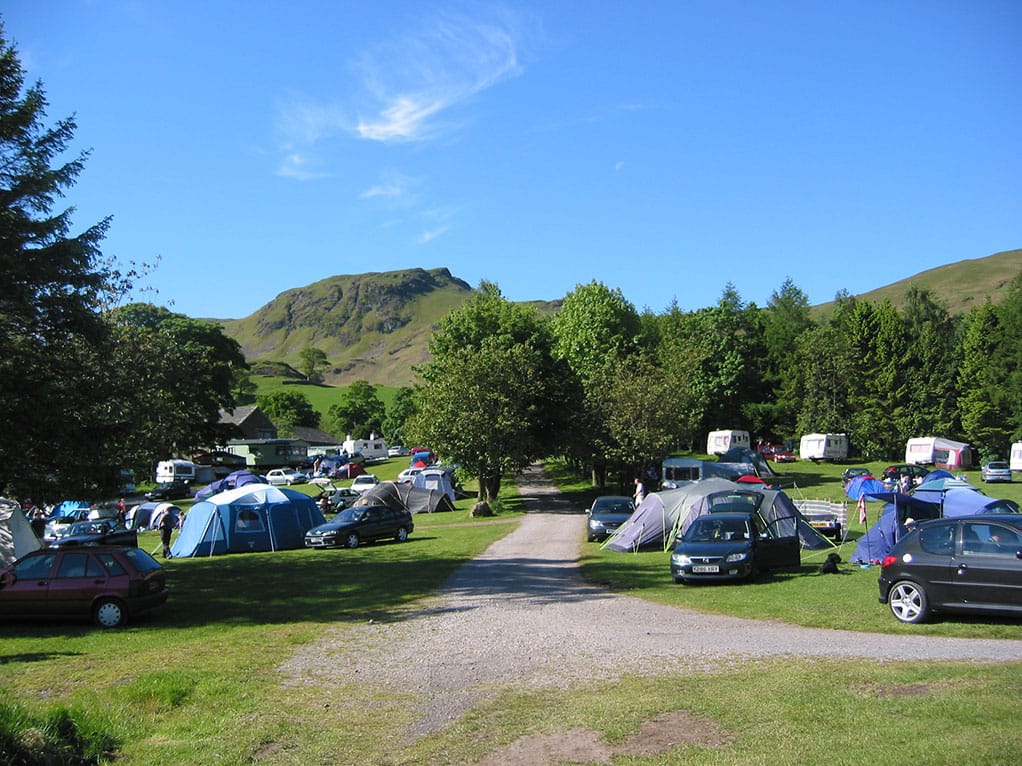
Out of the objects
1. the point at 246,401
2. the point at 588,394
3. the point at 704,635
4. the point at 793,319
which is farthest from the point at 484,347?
the point at 246,401

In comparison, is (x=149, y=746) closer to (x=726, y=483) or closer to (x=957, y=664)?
(x=957, y=664)

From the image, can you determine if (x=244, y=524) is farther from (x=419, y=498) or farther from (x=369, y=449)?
(x=369, y=449)

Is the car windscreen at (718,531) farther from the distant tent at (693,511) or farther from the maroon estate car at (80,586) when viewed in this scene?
the maroon estate car at (80,586)

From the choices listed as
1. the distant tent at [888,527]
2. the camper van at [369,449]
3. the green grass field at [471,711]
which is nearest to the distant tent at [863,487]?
the distant tent at [888,527]

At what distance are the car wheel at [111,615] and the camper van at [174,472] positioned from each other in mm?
47547

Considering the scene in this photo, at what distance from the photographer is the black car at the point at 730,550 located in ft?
54.9

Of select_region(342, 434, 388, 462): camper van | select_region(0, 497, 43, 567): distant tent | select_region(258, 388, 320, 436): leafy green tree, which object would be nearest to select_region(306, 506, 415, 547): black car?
select_region(0, 497, 43, 567): distant tent

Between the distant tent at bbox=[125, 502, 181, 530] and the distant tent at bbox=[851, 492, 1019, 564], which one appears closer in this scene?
the distant tent at bbox=[851, 492, 1019, 564]

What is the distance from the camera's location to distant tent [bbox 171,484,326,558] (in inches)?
1071

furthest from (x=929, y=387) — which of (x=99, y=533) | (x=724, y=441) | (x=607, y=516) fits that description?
(x=99, y=533)

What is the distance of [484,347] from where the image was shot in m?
41.8

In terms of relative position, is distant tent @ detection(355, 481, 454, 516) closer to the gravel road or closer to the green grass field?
the gravel road

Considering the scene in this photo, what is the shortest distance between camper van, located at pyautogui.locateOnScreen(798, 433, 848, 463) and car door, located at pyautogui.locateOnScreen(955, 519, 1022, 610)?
60.5m

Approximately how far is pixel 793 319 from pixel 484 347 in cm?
5945
